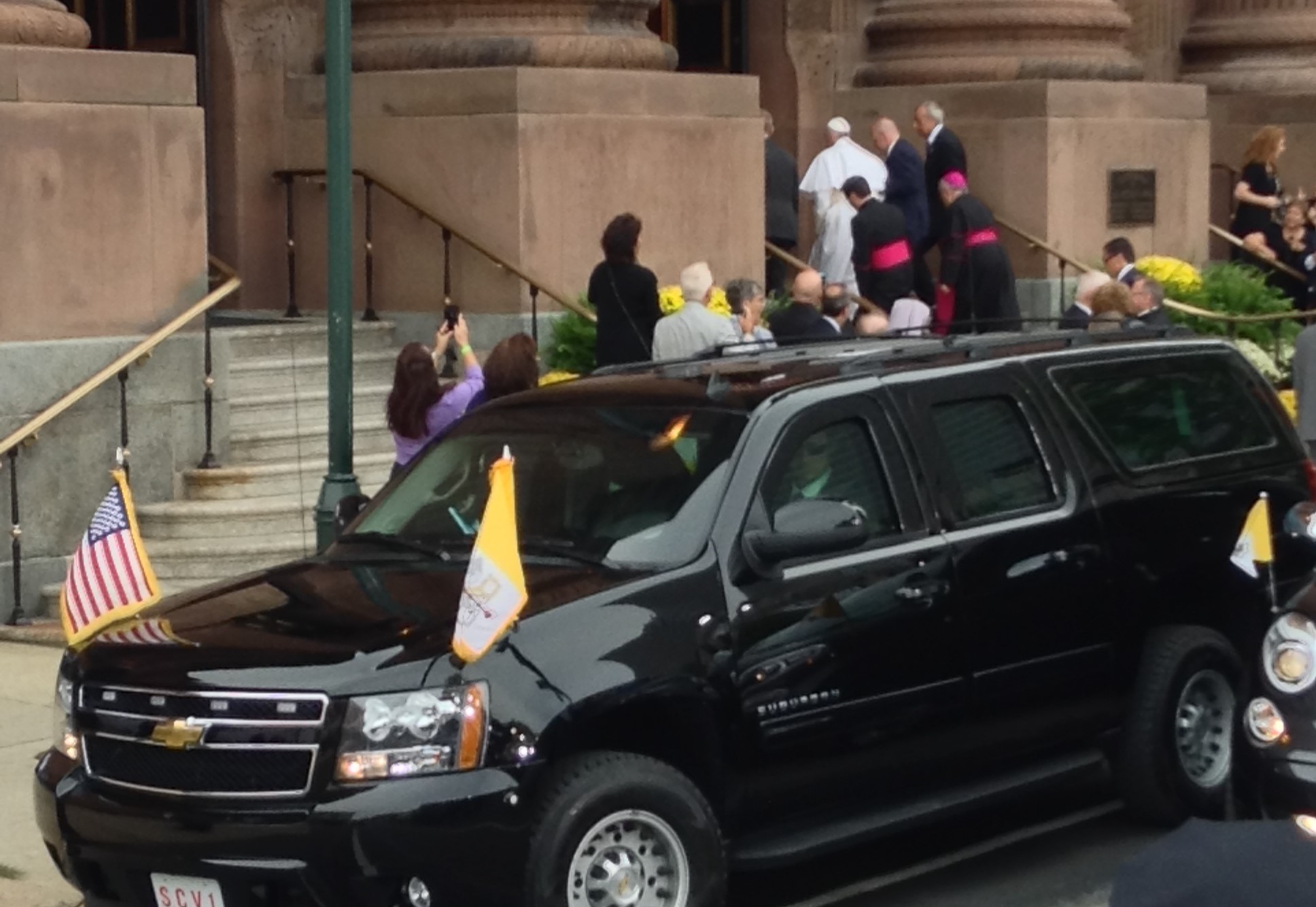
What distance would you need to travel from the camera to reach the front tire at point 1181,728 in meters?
8.32

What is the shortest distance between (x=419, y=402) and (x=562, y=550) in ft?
11.4

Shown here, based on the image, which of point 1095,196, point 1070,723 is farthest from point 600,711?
point 1095,196

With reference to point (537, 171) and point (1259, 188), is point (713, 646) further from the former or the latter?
point (1259, 188)

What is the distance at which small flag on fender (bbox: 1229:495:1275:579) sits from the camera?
7.82 meters

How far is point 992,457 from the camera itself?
8.11 meters

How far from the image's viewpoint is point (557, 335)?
15281 millimetres

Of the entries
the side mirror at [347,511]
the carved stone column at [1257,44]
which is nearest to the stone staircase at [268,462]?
the side mirror at [347,511]

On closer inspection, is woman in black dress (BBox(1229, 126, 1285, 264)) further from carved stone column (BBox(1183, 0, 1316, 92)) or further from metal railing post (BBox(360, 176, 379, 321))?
metal railing post (BBox(360, 176, 379, 321))

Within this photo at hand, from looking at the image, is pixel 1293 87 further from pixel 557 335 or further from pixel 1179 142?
pixel 557 335

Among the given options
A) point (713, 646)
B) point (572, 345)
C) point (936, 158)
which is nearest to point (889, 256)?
point (936, 158)

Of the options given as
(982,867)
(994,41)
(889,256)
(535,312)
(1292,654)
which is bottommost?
(982,867)

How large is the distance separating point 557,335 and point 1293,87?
10.1m

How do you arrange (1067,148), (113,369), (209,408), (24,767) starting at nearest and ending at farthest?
(24,767), (113,369), (209,408), (1067,148)

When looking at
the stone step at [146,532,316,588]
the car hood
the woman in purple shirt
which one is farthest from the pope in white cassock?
the car hood
